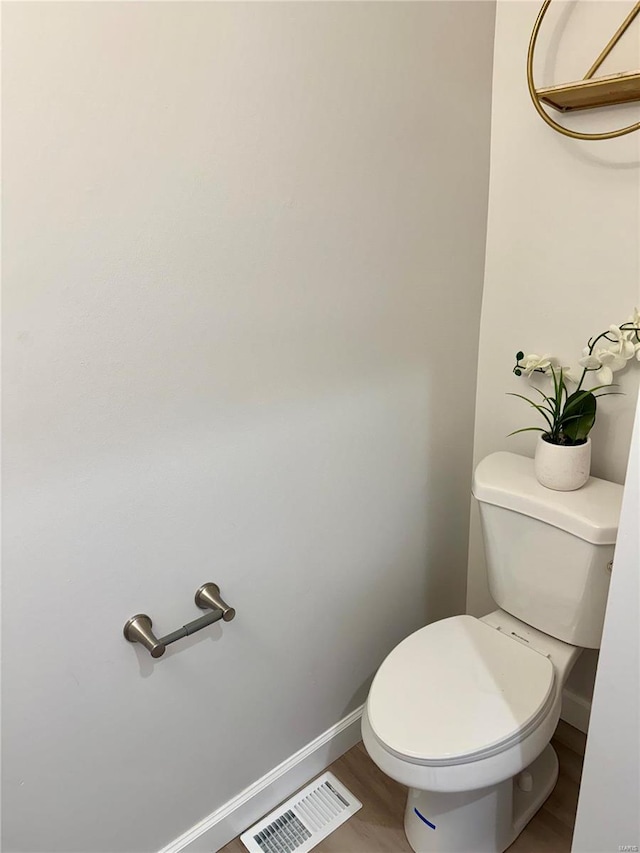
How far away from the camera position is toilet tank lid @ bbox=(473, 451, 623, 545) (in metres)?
1.25

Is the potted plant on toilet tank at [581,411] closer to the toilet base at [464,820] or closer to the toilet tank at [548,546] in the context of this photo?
the toilet tank at [548,546]

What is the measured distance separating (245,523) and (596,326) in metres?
0.94

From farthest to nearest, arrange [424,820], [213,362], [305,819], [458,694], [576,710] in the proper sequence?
[576,710]
[305,819]
[424,820]
[458,694]
[213,362]

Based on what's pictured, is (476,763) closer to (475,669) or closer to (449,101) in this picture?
(475,669)

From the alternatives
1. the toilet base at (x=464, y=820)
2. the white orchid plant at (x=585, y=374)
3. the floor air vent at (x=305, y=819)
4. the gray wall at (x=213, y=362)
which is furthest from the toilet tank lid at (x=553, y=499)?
the floor air vent at (x=305, y=819)

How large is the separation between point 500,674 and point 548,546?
0.30 meters

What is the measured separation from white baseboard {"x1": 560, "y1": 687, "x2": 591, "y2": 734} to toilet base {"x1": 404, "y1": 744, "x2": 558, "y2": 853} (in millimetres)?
337

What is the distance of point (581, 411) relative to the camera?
1.38 metres

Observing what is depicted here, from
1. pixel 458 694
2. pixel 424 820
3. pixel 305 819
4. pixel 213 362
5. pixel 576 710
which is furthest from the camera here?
pixel 576 710

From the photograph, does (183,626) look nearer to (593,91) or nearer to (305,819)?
(305,819)

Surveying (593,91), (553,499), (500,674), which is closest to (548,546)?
(553,499)

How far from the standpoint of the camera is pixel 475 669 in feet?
4.27

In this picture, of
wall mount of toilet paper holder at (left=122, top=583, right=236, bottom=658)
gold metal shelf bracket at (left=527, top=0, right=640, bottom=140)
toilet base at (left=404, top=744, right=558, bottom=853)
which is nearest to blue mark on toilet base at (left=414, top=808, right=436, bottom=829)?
toilet base at (left=404, top=744, right=558, bottom=853)

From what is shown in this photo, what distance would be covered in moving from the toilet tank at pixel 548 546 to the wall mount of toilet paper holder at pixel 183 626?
2.19ft
